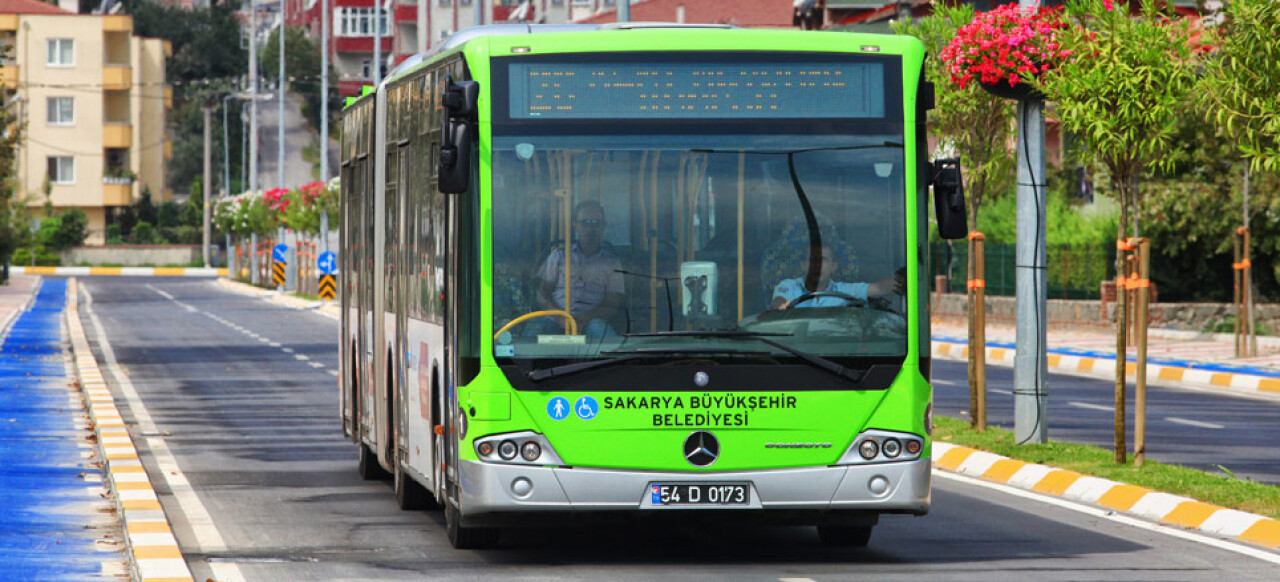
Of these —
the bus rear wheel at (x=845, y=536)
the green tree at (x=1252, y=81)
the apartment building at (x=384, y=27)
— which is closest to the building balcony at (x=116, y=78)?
the apartment building at (x=384, y=27)

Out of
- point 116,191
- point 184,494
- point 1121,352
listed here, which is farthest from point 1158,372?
point 116,191

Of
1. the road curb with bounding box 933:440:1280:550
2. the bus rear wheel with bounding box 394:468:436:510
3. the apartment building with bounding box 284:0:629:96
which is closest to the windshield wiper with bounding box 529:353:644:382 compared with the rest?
the bus rear wheel with bounding box 394:468:436:510

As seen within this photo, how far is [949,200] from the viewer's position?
10.5 meters

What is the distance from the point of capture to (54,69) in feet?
393

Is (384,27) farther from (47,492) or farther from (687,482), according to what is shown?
(687,482)

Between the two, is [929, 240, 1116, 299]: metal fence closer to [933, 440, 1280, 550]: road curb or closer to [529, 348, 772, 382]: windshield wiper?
[933, 440, 1280, 550]: road curb

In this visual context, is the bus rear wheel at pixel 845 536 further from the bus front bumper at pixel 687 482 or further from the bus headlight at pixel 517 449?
the bus headlight at pixel 517 449

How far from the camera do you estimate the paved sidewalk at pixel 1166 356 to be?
90.8 ft

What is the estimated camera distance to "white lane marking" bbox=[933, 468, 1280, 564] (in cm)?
1144

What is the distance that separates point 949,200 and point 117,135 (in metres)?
116

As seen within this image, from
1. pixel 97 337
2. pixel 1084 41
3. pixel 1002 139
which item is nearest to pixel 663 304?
pixel 1084 41

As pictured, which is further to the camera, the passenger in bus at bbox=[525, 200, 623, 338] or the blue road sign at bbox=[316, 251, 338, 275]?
the blue road sign at bbox=[316, 251, 338, 275]

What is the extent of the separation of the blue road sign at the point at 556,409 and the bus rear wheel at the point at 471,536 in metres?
1.13

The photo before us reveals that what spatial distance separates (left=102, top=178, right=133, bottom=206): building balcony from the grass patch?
356ft
